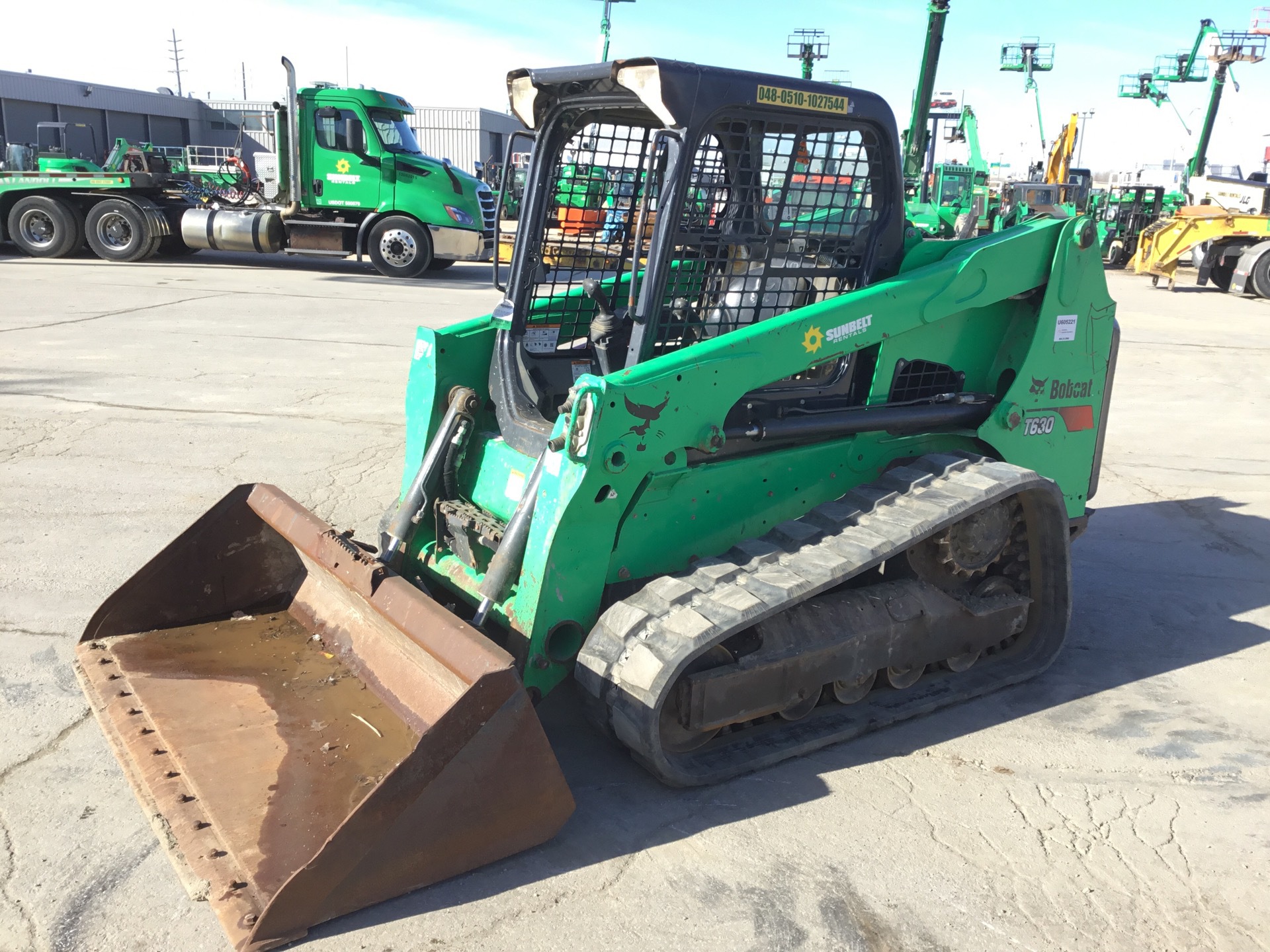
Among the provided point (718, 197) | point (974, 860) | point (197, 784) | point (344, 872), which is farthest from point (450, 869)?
point (718, 197)

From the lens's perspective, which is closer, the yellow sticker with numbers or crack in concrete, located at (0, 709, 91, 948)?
crack in concrete, located at (0, 709, 91, 948)

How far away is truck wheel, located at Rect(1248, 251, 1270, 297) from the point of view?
20016mm

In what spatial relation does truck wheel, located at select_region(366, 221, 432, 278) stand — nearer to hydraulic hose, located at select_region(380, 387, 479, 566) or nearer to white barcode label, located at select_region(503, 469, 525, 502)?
hydraulic hose, located at select_region(380, 387, 479, 566)

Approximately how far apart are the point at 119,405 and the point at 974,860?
7202mm

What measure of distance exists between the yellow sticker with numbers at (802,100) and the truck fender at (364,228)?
50.5 ft

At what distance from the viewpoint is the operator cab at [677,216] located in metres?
3.57

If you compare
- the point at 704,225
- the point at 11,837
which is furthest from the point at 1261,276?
the point at 11,837

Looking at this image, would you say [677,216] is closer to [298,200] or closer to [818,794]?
[818,794]

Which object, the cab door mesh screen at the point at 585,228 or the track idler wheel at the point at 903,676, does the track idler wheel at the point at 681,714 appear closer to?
the track idler wheel at the point at 903,676

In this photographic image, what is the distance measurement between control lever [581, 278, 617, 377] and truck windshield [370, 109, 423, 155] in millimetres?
14623

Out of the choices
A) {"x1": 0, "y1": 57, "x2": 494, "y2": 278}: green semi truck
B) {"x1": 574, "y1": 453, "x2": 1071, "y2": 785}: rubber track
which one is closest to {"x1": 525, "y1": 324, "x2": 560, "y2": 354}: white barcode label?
{"x1": 574, "y1": 453, "x2": 1071, "y2": 785}: rubber track

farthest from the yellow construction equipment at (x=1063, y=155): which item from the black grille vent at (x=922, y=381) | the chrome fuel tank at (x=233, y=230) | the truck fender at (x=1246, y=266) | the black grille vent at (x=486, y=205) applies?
the black grille vent at (x=922, y=381)

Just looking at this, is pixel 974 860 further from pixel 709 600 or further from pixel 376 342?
pixel 376 342

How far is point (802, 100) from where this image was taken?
367 cm
